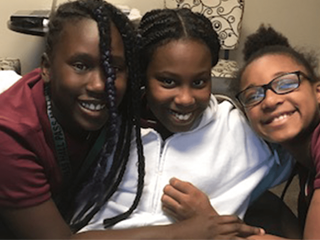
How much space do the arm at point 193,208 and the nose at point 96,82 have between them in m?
0.33

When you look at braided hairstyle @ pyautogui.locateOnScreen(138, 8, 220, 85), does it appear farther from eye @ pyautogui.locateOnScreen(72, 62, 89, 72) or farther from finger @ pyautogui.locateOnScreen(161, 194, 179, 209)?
finger @ pyautogui.locateOnScreen(161, 194, 179, 209)

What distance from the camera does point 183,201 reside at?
1.01 metres

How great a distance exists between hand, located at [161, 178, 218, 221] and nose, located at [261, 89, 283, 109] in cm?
28

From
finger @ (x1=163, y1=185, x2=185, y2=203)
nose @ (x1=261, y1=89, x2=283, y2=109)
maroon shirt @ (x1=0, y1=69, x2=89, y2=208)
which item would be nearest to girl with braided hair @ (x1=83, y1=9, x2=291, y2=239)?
finger @ (x1=163, y1=185, x2=185, y2=203)

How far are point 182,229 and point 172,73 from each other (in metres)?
0.38

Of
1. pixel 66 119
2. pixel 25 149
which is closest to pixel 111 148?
pixel 66 119

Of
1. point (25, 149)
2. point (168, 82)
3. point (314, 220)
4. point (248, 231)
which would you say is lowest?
point (248, 231)

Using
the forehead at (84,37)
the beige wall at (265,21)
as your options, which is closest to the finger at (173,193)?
the forehead at (84,37)

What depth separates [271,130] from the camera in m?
1.04

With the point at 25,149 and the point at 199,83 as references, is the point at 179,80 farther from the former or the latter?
the point at 25,149

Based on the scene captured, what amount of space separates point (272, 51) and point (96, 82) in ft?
1.68

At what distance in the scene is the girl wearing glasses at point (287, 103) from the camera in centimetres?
103

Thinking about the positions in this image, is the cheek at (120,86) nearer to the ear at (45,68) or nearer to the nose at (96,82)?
the nose at (96,82)

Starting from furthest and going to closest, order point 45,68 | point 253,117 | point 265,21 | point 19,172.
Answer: point 265,21
point 253,117
point 45,68
point 19,172
